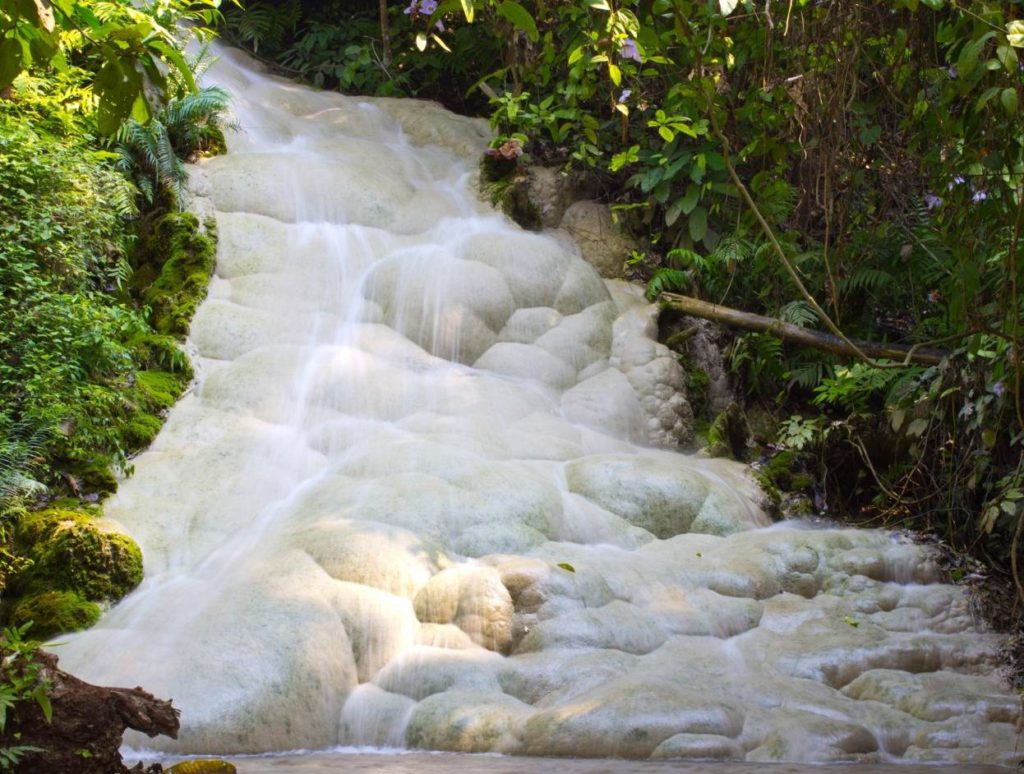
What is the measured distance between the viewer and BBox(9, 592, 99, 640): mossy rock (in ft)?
16.0

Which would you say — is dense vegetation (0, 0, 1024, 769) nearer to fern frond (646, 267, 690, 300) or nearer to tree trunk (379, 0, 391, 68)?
fern frond (646, 267, 690, 300)

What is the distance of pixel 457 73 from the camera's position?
459 inches

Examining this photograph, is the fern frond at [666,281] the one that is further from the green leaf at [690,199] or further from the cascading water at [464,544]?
the green leaf at [690,199]

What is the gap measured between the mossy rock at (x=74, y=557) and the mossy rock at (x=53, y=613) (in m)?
0.07

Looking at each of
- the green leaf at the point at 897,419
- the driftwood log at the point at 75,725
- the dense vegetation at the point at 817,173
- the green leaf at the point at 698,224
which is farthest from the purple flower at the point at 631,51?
the green leaf at the point at 698,224

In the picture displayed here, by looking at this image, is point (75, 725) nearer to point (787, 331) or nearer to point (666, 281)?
point (787, 331)

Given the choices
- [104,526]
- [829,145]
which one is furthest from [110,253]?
[829,145]

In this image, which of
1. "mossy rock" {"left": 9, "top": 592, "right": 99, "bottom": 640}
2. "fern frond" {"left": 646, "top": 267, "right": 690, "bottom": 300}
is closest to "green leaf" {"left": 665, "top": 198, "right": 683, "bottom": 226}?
"fern frond" {"left": 646, "top": 267, "right": 690, "bottom": 300}

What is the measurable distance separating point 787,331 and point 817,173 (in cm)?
360

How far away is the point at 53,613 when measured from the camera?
4.90 meters

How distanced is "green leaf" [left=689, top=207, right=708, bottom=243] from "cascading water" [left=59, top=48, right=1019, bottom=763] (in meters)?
0.86

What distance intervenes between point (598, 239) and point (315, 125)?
3.13 metres

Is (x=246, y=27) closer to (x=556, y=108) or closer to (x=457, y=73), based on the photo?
(x=457, y=73)

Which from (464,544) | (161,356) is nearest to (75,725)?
(464,544)
